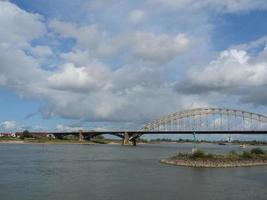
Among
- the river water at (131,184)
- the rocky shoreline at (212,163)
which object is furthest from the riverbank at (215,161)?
the river water at (131,184)

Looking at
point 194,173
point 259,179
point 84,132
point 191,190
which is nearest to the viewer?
point 191,190

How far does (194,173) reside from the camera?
5441 centimetres

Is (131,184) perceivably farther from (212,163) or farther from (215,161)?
(215,161)

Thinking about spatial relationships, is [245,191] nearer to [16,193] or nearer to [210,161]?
[16,193]

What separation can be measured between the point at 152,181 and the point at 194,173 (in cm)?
1016

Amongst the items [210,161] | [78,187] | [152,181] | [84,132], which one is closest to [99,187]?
[78,187]

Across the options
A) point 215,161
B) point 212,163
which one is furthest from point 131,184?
point 215,161

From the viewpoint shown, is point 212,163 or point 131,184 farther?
point 212,163

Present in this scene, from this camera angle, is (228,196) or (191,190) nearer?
(228,196)

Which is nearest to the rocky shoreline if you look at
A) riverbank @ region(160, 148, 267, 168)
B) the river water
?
riverbank @ region(160, 148, 267, 168)

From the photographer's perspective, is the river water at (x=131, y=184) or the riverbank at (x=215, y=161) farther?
the riverbank at (x=215, y=161)

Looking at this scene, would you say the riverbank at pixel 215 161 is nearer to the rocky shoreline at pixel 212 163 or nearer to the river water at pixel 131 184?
the rocky shoreline at pixel 212 163

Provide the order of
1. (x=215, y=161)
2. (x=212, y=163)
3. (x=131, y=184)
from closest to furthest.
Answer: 1. (x=131, y=184)
2. (x=212, y=163)
3. (x=215, y=161)

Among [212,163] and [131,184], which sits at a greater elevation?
[212,163]
